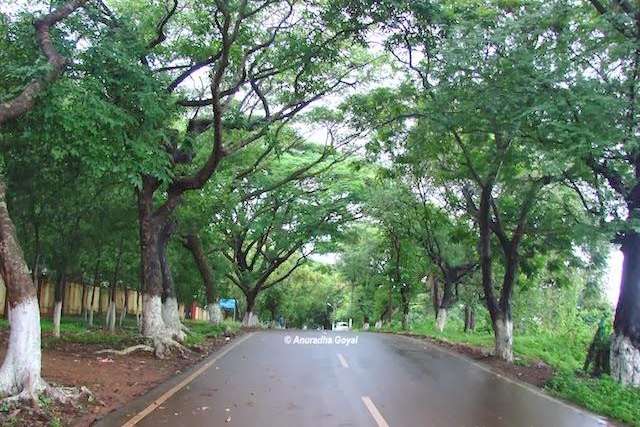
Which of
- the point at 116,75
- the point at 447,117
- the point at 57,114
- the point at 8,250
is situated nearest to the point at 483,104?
the point at 447,117

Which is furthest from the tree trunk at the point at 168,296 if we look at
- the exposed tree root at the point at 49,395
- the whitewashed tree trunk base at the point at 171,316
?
the exposed tree root at the point at 49,395

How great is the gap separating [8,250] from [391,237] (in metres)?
31.0

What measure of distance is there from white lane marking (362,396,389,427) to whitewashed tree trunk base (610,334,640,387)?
20.9 ft

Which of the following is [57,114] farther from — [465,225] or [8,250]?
[465,225]

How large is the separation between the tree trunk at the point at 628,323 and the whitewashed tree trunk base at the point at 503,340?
4.74m

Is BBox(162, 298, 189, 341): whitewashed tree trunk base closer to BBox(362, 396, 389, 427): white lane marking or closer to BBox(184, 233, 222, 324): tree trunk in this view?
BBox(184, 233, 222, 324): tree trunk

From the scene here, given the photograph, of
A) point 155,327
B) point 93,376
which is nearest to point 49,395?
point 93,376

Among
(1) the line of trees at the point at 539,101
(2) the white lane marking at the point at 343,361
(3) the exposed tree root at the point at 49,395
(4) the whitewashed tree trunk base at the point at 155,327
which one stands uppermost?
(1) the line of trees at the point at 539,101

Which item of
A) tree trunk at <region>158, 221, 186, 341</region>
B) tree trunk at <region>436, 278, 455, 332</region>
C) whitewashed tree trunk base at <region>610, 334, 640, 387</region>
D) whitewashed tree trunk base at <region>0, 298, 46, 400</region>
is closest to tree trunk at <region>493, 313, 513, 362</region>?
whitewashed tree trunk base at <region>610, 334, 640, 387</region>

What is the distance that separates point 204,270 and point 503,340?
14548 mm

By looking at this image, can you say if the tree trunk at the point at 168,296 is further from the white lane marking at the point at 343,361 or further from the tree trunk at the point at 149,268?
the white lane marking at the point at 343,361

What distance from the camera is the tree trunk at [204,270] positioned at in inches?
1102

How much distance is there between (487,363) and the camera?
59.4ft

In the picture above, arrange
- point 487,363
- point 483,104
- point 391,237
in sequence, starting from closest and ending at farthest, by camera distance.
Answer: point 483,104
point 487,363
point 391,237
